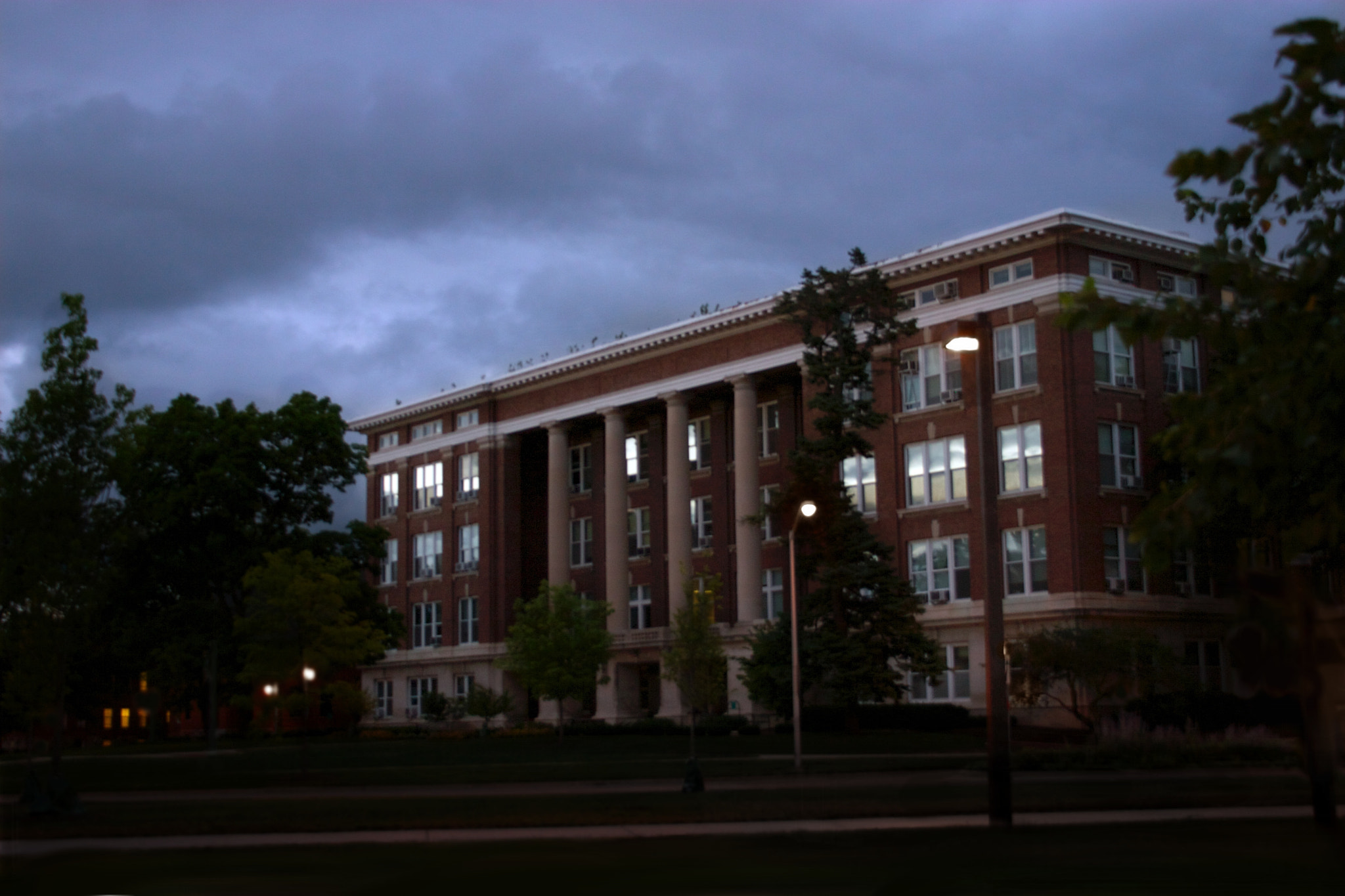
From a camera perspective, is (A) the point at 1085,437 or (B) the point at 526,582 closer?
(A) the point at 1085,437

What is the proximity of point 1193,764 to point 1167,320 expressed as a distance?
24289mm

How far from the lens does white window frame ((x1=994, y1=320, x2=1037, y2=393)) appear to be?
52.9m

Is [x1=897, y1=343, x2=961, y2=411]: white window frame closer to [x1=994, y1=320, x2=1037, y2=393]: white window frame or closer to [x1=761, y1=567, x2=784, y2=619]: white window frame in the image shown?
[x1=994, y1=320, x2=1037, y2=393]: white window frame

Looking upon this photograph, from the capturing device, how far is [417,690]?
266 ft

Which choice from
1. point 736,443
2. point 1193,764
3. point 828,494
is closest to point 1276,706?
point 1193,764

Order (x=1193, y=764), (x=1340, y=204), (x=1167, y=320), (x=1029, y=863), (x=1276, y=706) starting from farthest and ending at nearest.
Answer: (x=1193, y=764)
(x=1276, y=706)
(x=1029, y=863)
(x=1340, y=204)
(x=1167, y=320)

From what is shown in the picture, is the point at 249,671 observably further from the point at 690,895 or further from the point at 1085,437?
the point at 1085,437

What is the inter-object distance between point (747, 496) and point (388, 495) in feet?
98.4

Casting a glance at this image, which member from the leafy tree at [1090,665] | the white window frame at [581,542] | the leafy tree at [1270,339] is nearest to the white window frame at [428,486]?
the white window frame at [581,542]

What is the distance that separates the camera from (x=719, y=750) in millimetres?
42438

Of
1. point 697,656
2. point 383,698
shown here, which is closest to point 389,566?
point 383,698

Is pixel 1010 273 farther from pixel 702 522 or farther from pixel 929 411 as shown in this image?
pixel 702 522

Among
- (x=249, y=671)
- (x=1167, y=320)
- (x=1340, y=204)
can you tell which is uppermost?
(x=1340, y=204)

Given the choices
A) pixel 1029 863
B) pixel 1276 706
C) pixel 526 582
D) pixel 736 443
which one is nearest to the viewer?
pixel 1029 863
